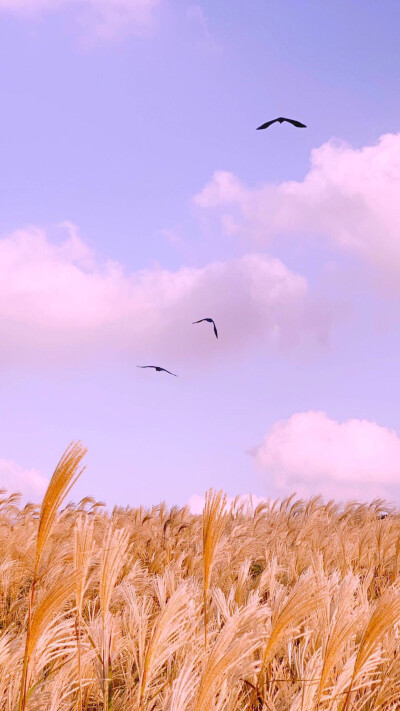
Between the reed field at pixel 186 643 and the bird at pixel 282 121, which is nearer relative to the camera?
the reed field at pixel 186 643

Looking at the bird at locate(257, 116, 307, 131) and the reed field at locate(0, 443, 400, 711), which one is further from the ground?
the bird at locate(257, 116, 307, 131)

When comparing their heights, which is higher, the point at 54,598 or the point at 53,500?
the point at 53,500

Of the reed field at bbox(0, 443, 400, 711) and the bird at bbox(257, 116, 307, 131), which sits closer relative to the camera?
the reed field at bbox(0, 443, 400, 711)

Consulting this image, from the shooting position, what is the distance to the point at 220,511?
7.26 ft

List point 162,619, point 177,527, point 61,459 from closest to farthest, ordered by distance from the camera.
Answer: point 61,459, point 162,619, point 177,527

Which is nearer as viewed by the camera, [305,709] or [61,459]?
[61,459]

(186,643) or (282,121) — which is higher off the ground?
(282,121)

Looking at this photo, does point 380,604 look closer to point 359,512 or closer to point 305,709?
point 305,709

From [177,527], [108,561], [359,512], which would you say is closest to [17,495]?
[177,527]

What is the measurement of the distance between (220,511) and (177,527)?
242 inches

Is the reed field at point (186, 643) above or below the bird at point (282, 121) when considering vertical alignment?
below

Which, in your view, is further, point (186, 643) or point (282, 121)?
point (282, 121)

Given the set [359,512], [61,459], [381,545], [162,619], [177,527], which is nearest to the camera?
[61,459]

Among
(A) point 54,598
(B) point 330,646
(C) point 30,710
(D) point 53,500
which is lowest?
(C) point 30,710
